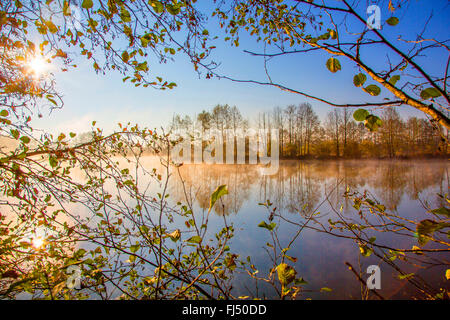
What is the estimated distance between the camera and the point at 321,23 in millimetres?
1749

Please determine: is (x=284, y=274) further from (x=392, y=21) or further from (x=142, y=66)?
(x=142, y=66)

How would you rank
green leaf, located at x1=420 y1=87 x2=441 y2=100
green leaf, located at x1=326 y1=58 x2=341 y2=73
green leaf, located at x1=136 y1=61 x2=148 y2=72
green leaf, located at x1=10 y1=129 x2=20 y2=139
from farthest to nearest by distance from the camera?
green leaf, located at x1=136 y1=61 x2=148 y2=72
green leaf, located at x1=10 y1=129 x2=20 y2=139
green leaf, located at x1=326 y1=58 x2=341 y2=73
green leaf, located at x1=420 y1=87 x2=441 y2=100

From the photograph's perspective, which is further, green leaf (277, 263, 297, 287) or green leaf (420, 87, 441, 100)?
green leaf (277, 263, 297, 287)

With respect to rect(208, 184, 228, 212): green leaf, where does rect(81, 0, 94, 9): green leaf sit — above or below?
above

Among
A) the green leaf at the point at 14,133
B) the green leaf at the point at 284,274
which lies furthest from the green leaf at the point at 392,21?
the green leaf at the point at 14,133

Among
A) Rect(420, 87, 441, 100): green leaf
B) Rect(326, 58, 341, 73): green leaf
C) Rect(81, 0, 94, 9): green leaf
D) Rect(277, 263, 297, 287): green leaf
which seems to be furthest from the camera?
Rect(81, 0, 94, 9): green leaf

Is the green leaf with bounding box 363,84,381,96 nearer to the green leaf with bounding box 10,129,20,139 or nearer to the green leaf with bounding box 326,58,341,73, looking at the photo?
the green leaf with bounding box 326,58,341,73

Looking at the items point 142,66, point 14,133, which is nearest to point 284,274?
point 142,66

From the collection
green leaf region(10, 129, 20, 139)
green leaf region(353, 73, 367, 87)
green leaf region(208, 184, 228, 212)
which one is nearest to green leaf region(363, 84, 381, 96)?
→ green leaf region(353, 73, 367, 87)

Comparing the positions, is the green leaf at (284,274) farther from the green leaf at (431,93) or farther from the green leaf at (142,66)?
the green leaf at (142,66)
